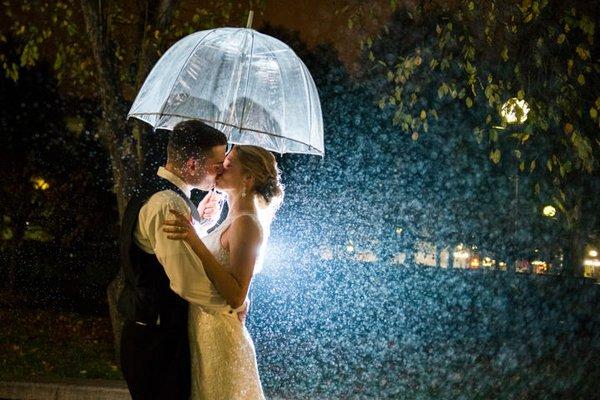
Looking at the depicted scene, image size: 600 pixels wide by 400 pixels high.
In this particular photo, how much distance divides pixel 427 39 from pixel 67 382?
58.4ft

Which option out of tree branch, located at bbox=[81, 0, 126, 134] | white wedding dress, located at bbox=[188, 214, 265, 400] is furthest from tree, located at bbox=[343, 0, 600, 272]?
white wedding dress, located at bbox=[188, 214, 265, 400]

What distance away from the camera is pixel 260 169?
4.05 m

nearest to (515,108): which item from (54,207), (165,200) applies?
(165,200)

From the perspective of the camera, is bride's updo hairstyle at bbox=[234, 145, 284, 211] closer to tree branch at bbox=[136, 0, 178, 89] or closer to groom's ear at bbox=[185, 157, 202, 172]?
groom's ear at bbox=[185, 157, 202, 172]

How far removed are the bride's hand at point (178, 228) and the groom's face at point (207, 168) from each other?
1.08 ft

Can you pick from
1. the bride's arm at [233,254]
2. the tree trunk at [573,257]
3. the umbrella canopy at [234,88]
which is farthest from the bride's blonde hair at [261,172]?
the tree trunk at [573,257]

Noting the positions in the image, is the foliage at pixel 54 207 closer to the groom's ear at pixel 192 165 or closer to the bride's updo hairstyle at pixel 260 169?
the bride's updo hairstyle at pixel 260 169

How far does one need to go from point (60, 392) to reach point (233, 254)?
4.90 metres

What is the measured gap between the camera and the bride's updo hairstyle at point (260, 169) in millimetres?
4031

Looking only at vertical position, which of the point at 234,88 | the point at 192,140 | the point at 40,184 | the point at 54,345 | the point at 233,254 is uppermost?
the point at 40,184

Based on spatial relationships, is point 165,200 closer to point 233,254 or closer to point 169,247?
point 169,247

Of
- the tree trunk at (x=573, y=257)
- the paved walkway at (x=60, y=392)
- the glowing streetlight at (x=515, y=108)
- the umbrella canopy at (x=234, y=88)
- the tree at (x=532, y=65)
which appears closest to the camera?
the umbrella canopy at (x=234, y=88)

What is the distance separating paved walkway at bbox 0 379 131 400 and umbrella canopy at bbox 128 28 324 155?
372 cm

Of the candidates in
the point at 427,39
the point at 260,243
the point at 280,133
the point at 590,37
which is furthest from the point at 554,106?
the point at 427,39
